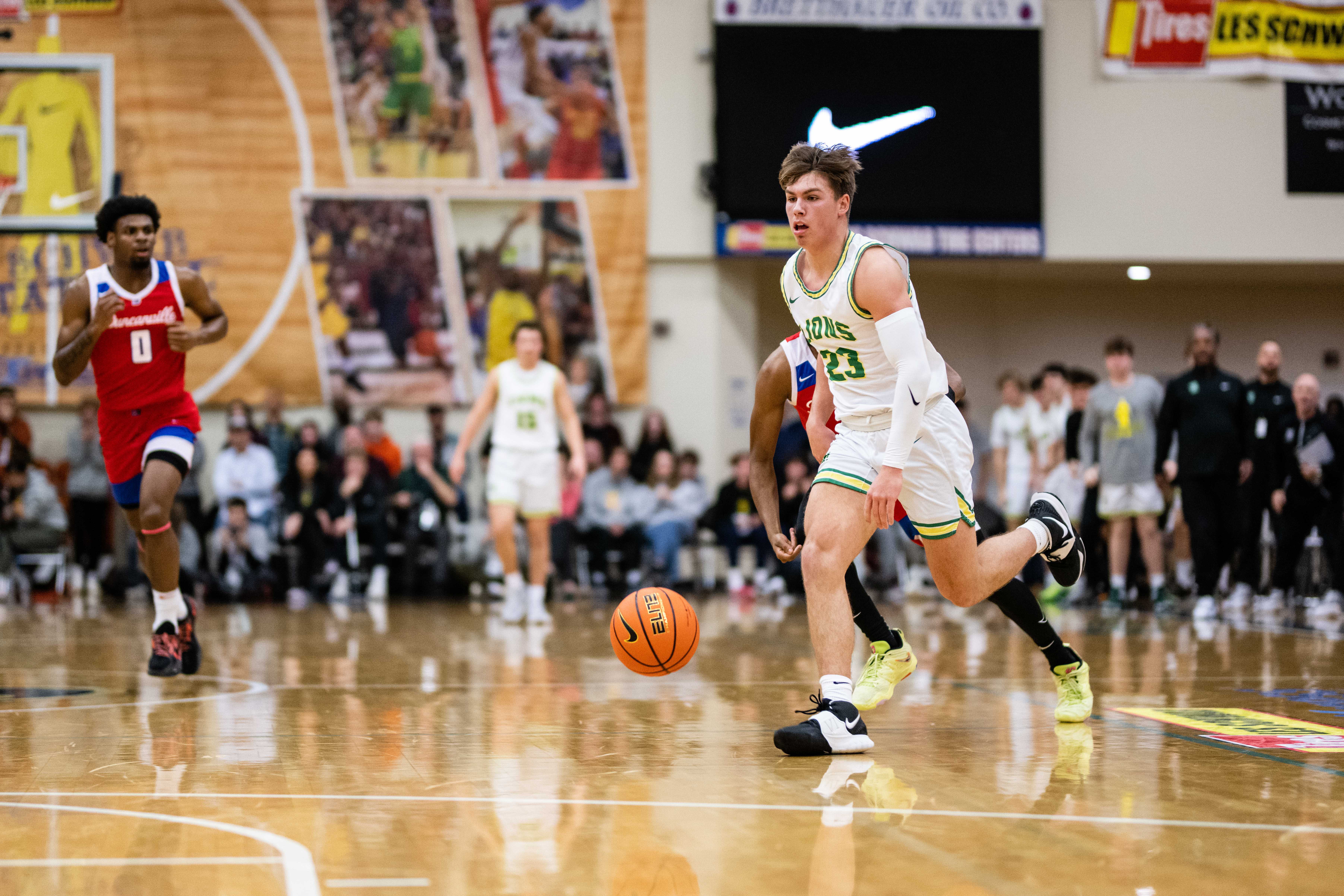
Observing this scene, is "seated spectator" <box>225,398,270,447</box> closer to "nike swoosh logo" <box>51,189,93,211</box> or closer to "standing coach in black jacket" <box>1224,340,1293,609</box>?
"nike swoosh logo" <box>51,189,93,211</box>

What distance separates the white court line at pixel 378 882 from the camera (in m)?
2.87

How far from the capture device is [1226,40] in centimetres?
1653

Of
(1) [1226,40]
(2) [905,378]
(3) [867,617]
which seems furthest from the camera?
(1) [1226,40]

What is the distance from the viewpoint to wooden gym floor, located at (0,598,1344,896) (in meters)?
2.98

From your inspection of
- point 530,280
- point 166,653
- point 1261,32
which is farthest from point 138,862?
point 1261,32

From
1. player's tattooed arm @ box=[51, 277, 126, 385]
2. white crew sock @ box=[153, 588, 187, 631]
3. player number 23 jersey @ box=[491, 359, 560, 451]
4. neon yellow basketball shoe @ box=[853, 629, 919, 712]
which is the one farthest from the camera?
player number 23 jersey @ box=[491, 359, 560, 451]

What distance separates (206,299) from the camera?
6906 mm

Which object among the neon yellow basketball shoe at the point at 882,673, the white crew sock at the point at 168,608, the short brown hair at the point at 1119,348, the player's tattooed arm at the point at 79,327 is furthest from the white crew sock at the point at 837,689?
the short brown hair at the point at 1119,348

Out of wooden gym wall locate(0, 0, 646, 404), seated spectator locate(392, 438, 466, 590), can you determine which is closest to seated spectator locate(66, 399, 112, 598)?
wooden gym wall locate(0, 0, 646, 404)

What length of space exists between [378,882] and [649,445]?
11995 millimetres

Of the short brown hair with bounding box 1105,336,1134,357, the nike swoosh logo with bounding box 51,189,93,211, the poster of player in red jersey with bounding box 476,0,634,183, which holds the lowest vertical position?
the short brown hair with bounding box 1105,336,1134,357

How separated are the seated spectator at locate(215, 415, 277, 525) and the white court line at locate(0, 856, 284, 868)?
10937 mm

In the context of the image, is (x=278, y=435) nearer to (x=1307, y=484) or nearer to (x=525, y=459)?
(x=525, y=459)

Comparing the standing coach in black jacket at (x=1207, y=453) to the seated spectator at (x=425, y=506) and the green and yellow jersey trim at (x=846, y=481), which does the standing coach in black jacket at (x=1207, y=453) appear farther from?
the green and yellow jersey trim at (x=846, y=481)
